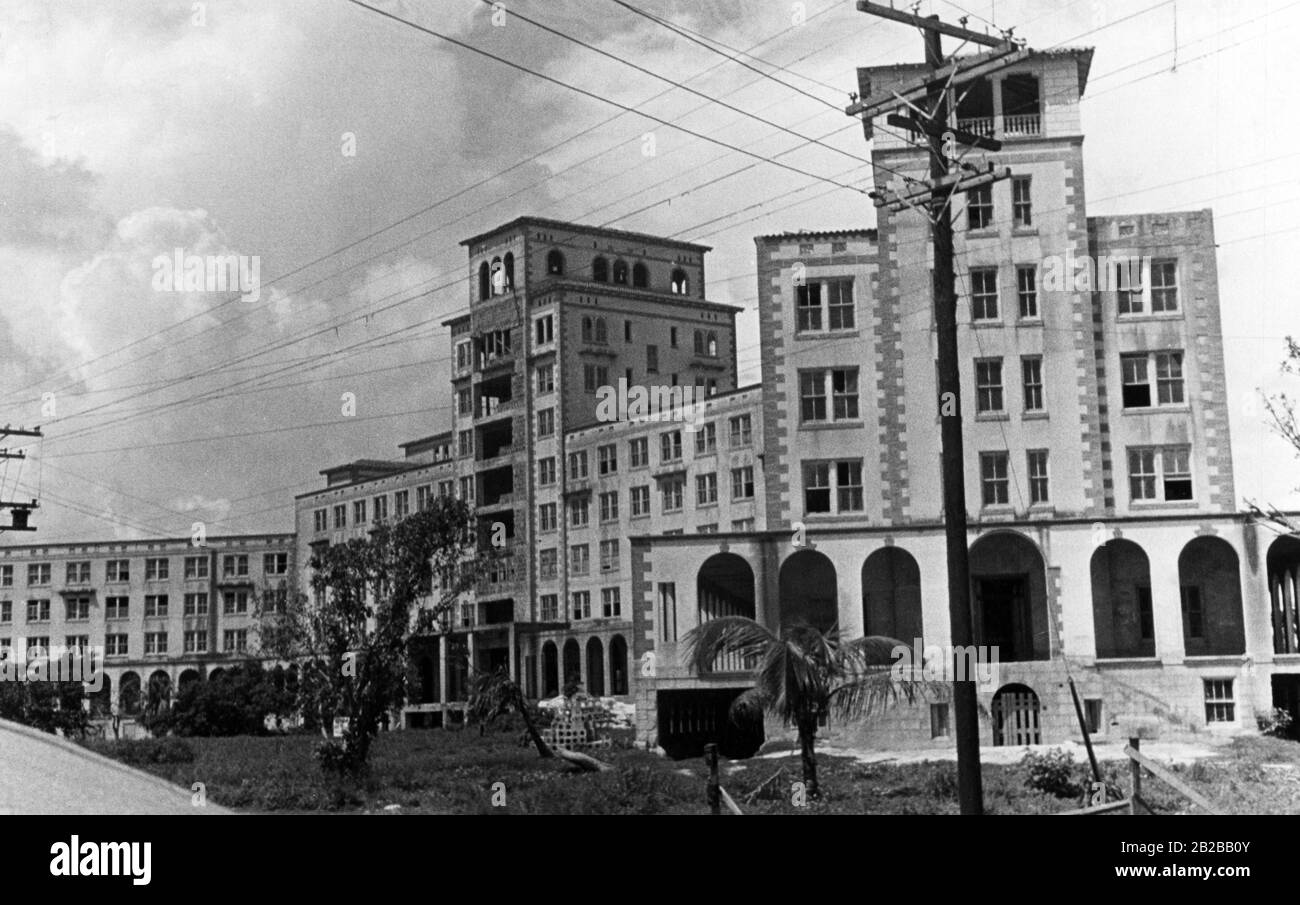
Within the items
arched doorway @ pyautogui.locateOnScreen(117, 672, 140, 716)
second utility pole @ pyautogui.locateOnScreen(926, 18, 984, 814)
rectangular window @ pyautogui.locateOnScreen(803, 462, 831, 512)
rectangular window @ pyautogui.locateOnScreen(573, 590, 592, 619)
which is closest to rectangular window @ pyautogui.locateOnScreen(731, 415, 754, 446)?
rectangular window @ pyautogui.locateOnScreen(803, 462, 831, 512)

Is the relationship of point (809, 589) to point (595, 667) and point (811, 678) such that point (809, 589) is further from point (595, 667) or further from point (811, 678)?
point (811, 678)

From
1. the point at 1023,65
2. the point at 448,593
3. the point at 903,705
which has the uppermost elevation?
the point at 1023,65

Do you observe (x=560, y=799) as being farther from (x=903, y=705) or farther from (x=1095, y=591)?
(x=1095, y=591)

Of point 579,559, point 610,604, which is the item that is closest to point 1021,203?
point 610,604

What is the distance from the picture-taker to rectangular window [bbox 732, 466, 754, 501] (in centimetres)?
3622

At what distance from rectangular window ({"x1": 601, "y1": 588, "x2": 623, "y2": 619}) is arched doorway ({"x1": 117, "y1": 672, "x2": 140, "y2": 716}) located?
8.12 metres

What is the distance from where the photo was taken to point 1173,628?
32.2m

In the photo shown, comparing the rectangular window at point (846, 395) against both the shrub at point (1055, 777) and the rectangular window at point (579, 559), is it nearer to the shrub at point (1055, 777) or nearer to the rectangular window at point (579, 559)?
the rectangular window at point (579, 559)

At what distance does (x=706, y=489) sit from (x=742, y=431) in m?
2.98

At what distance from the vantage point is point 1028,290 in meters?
34.6

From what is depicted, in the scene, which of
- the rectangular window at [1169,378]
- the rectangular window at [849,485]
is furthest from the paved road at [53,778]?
the rectangular window at [1169,378]

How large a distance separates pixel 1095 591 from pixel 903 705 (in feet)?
22.7
